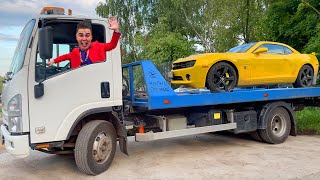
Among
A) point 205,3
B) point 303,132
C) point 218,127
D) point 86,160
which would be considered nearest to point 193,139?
point 218,127

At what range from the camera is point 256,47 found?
8031 millimetres

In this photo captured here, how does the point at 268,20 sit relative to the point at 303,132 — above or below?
above

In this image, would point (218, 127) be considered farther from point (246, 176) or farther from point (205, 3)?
point (205, 3)

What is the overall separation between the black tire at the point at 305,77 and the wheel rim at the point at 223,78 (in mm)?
2287

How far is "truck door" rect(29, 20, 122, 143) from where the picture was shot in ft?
16.6

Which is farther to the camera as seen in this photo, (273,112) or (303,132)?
(303,132)

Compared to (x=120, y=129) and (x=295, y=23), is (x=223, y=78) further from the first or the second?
(x=295, y=23)

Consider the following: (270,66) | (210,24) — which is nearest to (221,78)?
(270,66)

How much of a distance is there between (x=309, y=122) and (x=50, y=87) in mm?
7949

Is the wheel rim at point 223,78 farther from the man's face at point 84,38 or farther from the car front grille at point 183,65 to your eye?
the man's face at point 84,38

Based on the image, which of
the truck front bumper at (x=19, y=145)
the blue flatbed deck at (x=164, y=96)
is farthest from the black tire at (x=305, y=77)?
the truck front bumper at (x=19, y=145)

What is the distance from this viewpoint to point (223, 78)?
23.9ft

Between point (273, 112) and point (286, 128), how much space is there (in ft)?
1.93

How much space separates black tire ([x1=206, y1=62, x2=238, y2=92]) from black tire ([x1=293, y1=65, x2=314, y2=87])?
220 cm
